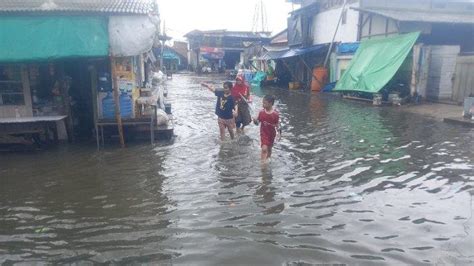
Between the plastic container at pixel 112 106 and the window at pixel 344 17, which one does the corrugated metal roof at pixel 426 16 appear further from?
the plastic container at pixel 112 106

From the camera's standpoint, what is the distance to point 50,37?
8.91 m

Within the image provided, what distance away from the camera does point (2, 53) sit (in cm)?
880

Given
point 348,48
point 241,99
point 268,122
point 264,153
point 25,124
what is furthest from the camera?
point 348,48

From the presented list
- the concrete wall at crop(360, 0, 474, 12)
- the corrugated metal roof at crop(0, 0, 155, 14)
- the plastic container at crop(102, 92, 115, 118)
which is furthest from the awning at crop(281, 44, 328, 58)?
the plastic container at crop(102, 92, 115, 118)

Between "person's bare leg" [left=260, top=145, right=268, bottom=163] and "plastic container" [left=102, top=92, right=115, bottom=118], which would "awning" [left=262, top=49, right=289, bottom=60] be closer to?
"plastic container" [left=102, top=92, right=115, bottom=118]

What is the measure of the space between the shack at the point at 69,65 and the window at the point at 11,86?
0.08 feet

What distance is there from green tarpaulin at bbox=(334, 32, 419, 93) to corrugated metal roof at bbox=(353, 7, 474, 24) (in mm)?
1249

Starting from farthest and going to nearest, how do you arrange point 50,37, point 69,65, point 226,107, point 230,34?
point 230,34 < point 69,65 < point 226,107 < point 50,37

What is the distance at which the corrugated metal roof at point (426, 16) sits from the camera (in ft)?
58.1

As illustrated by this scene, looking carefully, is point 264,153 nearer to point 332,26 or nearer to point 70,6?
point 70,6

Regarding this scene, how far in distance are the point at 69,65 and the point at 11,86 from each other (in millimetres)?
1603

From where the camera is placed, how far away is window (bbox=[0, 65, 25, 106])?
32.7 ft

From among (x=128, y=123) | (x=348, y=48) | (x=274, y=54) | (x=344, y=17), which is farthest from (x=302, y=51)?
(x=128, y=123)

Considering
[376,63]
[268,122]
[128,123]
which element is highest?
[376,63]
